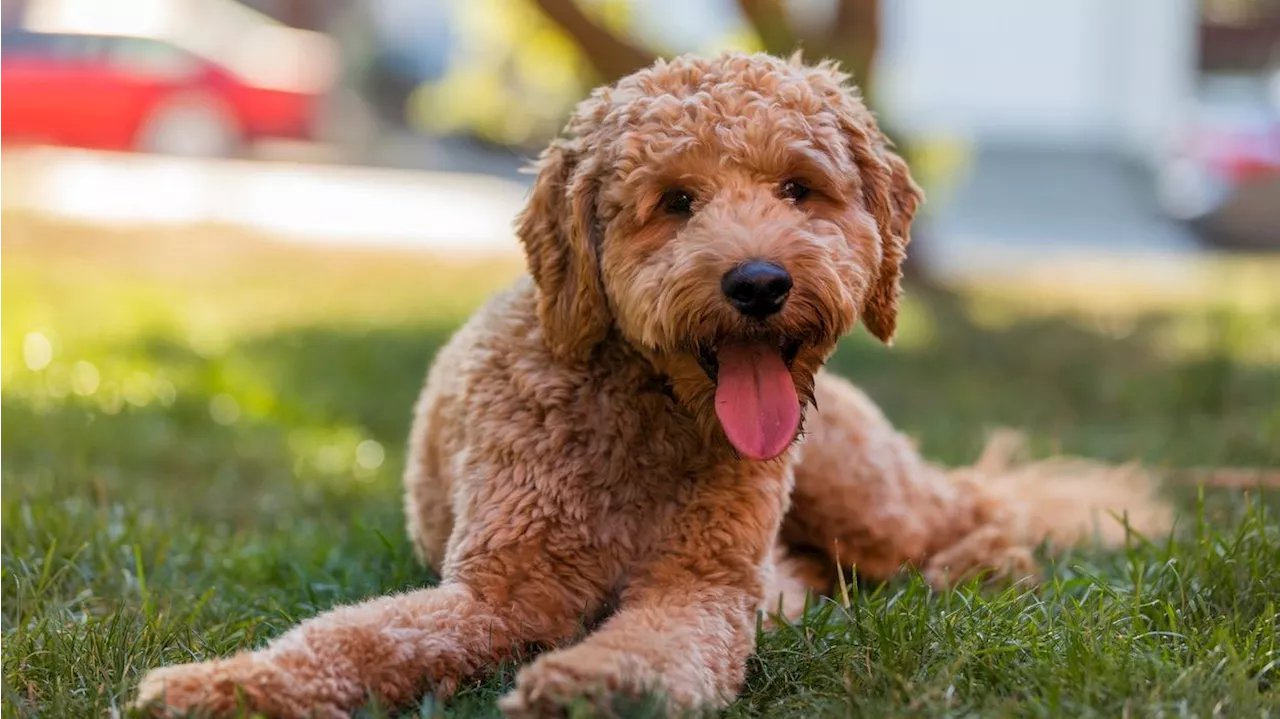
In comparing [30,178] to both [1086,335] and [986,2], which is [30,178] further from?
[986,2]

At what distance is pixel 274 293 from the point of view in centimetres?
1116

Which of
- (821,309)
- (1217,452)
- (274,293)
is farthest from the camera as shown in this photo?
(274,293)

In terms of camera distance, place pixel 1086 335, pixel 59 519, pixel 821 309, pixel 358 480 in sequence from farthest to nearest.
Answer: pixel 1086 335 < pixel 358 480 < pixel 59 519 < pixel 821 309

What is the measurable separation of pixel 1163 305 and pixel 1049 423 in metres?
4.84

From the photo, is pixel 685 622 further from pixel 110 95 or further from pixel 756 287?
pixel 110 95

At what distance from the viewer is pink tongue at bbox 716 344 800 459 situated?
3.59 metres

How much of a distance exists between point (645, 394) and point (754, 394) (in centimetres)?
37

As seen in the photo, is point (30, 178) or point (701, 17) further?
point (701, 17)

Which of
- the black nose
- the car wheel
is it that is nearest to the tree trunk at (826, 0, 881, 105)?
the black nose

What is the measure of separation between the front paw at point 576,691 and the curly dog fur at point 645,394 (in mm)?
81

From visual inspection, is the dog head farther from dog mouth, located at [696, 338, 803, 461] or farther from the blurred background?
the blurred background

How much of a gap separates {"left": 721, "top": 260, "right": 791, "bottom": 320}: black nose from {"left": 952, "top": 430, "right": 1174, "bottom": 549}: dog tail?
1.93 metres

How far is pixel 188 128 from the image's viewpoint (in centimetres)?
1980

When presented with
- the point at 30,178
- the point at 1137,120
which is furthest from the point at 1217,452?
the point at 1137,120
